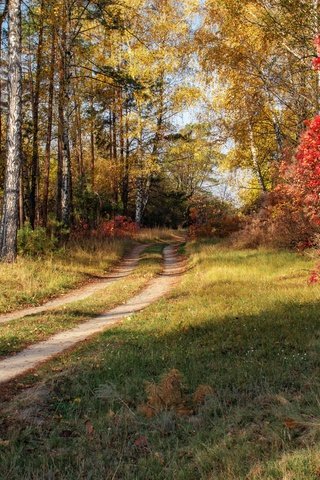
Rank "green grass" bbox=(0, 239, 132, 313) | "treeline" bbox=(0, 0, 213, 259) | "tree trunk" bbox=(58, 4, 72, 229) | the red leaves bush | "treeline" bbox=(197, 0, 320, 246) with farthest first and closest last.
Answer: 1. the red leaves bush
2. "tree trunk" bbox=(58, 4, 72, 229)
3. "treeline" bbox=(0, 0, 213, 259)
4. "treeline" bbox=(197, 0, 320, 246)
5. "green grass" bbox=(0, 239, 132, 313)

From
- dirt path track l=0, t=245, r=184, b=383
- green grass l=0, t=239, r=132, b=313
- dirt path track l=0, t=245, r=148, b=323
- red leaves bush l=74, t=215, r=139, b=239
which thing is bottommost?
dirt path track l=0, t=245, r=148, b=323

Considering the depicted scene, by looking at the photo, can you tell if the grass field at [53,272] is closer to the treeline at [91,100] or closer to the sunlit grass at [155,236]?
the treeline at [91,100]

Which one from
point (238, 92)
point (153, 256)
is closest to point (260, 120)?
point (238, 92)

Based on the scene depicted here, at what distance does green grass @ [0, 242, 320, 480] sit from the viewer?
352 cm

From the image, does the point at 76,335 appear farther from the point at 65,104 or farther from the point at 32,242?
the point at 65,104

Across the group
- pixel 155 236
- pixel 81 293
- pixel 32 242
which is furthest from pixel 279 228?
pixel 155 236

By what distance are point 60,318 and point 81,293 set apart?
12.6 feet

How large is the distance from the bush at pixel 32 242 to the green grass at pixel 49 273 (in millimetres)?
342

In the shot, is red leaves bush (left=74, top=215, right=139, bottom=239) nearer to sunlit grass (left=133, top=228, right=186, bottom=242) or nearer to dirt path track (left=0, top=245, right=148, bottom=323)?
sunlit grass (left=133, top=228, right=186, bottom=242)

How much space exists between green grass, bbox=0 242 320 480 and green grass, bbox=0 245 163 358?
1.20 meters

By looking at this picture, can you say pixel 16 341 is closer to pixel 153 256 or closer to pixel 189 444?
pixel 189 444

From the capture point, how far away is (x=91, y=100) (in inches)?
1216

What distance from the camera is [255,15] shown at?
16031mm

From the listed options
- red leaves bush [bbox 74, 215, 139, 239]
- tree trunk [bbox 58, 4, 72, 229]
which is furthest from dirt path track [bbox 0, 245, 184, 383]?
red leaves bush [bbox 74, 215, 139, 239]
